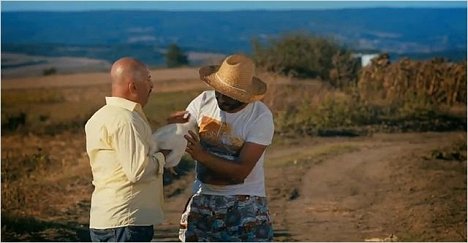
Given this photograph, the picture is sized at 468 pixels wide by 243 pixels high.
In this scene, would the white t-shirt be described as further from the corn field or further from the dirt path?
the corn field

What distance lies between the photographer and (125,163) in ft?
14.9

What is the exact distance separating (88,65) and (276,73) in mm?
1394

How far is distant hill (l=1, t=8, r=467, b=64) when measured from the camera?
331 inches

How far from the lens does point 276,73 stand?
28.6 ft

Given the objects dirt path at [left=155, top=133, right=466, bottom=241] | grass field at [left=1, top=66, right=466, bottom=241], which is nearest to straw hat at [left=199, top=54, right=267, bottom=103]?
dirt path at [left=155, top=133, right=466, bottom=241]

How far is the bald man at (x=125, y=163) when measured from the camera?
4.55 meters

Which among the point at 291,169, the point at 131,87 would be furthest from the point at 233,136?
the point at 291,169

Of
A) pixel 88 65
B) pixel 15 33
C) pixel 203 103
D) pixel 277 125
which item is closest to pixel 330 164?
pixel 277 125

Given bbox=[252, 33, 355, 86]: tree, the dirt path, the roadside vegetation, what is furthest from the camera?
bbox=[252, 33, 355, 86]: tree

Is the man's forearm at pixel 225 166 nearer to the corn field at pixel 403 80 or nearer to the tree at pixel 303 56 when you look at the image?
the tree at pixel 303 56

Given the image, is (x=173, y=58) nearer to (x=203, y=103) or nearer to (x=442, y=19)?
(x=442, y=19)

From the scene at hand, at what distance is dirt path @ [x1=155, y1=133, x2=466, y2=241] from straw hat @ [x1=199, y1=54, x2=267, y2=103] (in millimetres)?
2466

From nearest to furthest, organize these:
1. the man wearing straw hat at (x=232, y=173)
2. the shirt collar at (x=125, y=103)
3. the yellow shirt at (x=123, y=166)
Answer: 1. the yellow shirt at (x=123, y=166)
2. the shirt collar at (x=125, y=103)
3. the man wearing straw hat at (x=232, y=173)

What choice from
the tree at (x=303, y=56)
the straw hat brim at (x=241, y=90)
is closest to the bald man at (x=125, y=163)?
the straw hat brim at (x=241, y=90)
